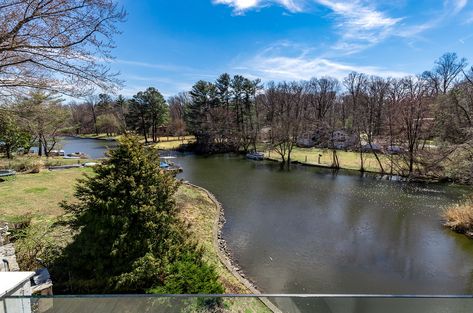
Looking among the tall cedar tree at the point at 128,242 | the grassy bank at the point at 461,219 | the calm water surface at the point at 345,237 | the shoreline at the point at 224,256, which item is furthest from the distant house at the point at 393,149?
the tall cedar tree at the point at 128,242

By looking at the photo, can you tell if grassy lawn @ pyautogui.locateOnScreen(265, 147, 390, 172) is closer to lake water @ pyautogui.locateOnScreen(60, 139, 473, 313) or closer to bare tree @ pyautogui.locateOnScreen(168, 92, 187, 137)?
lake water @ pyautogui.locateOnScreen(60, 139, 473, 313)

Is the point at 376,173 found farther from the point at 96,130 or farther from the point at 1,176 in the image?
the point at 96,130

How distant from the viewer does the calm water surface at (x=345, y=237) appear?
7.88 meters

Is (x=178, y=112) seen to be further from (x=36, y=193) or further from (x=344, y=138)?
(x=36, y=193)

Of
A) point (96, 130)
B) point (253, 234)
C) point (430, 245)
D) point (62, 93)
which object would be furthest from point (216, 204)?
point (96, 130)

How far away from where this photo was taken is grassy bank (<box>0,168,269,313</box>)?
823 cm

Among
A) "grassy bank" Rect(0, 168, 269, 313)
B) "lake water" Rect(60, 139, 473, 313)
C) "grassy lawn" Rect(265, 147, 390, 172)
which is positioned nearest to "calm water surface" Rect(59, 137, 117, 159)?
"grassy bank" Rect(0, 168, 269, 313)

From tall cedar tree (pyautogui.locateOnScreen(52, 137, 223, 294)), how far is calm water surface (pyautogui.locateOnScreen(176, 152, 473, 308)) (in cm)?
320

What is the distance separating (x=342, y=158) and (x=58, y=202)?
992 inches

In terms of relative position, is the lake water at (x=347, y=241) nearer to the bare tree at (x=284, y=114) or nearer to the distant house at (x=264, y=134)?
the bare tree at (x=284, y=114)

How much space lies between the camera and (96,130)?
60.3 meters

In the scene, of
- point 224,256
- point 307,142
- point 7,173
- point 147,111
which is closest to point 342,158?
point 307,142

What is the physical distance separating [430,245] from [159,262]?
9764mm

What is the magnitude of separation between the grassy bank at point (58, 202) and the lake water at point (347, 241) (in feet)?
2.82
